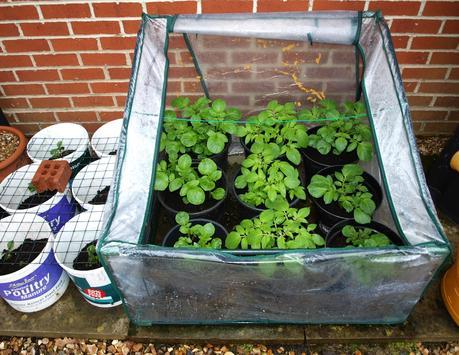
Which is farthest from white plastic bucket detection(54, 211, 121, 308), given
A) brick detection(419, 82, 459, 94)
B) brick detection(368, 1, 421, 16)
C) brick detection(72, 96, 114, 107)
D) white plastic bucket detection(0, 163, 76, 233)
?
brick detection(419, 82, 459, 94)

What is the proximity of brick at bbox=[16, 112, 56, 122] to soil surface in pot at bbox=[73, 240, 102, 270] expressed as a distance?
3.60 ft

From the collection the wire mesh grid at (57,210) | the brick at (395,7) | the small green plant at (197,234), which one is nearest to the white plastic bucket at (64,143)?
the wire mesh grid at (57,210)

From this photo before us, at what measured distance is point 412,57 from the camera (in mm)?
2293

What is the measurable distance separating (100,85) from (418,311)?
2129 mm

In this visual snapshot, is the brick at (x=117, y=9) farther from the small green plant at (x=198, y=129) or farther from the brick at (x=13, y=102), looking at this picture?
the brick at (x=13, y=102)

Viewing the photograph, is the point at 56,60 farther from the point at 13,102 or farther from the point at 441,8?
the point at 441,8

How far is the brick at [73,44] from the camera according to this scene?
2.26 metres

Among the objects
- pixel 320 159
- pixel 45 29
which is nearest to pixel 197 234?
pixel 320 159

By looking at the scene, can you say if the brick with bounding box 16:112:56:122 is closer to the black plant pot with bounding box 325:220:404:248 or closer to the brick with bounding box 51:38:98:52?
the brick with bounding box 51:38:98:52

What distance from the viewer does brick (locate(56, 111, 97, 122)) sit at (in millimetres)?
2637

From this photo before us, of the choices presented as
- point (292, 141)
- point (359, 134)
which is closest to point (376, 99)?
point (359, 134)

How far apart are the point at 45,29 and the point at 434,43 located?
2.12 metres

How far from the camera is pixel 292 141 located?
2.18 meters

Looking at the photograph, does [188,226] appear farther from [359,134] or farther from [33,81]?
[33,81]
